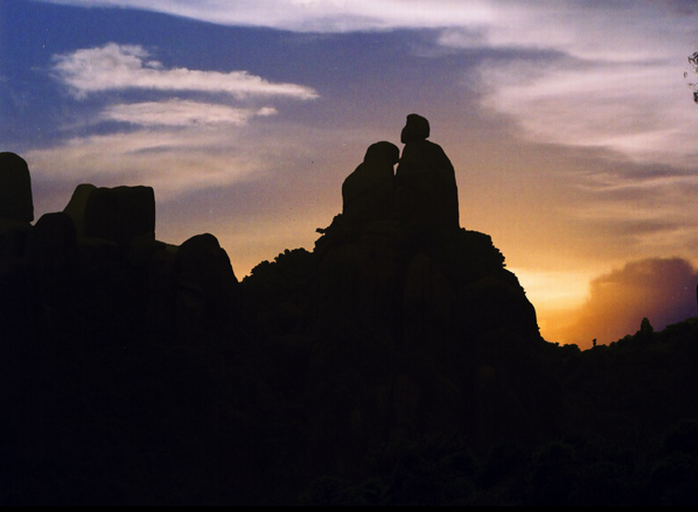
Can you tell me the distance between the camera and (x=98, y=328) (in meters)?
55.1

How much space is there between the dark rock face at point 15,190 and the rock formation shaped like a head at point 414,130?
2977cm

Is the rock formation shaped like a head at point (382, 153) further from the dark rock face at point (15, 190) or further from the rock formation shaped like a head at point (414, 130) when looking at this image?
the dark rock face at point (15, 190)

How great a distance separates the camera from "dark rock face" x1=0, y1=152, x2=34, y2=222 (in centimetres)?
6869

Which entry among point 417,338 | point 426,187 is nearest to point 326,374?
point 417,338

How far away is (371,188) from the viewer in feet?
224

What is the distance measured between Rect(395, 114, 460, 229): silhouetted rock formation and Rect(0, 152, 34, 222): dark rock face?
93.5 ft

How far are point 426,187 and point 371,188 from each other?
4.17 m

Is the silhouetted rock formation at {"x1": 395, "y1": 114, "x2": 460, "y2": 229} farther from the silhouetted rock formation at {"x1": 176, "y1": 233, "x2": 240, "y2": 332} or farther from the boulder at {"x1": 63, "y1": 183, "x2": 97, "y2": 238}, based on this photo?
the boulder at {"x1": 63, "y1": 183, "x2": 97, "y2": 238}

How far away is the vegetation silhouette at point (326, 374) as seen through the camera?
1745 inches

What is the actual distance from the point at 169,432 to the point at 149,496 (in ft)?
14.3

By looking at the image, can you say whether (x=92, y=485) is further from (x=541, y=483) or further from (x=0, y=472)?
(x=541, y=483)

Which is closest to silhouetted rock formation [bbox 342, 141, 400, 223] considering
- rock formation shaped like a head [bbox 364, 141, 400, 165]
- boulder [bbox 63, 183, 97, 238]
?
rock formation shaped like a head [bbox 364, 141, 400, 165]

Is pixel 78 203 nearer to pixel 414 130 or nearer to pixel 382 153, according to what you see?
pixel 382 153

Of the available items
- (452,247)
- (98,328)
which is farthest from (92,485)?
(452,247)
